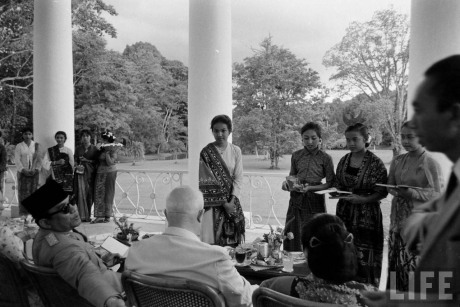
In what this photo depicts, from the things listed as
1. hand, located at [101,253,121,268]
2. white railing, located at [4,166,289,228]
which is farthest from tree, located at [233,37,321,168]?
hand, located at [101,253,121,268]

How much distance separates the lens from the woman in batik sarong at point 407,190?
327 cm

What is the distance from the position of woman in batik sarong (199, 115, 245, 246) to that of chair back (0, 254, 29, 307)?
7.07 ft

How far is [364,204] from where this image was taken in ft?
11.8

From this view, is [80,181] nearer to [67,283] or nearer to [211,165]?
[211,165]

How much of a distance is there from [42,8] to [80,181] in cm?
272

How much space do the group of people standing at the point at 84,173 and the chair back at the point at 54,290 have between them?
5176mm

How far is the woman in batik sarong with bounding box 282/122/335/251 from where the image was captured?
407 cm

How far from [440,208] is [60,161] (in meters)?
6.68

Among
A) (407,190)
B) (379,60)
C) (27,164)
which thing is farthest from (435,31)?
(27,164)

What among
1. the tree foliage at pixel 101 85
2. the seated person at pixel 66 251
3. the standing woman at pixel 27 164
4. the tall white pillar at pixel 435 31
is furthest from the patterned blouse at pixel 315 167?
the tree foliage at pixel 101 85

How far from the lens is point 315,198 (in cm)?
411

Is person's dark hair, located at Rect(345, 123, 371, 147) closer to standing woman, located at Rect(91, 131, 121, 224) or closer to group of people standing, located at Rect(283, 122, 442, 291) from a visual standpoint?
group of people standing, located at Rect(283, 122, 442, 291)

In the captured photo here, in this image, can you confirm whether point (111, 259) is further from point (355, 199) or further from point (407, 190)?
point (407, 190)

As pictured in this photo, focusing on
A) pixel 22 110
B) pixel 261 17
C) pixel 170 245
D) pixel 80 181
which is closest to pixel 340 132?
pixel 261 17
